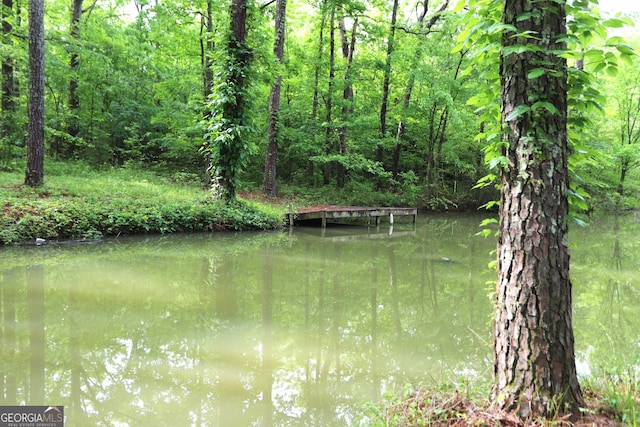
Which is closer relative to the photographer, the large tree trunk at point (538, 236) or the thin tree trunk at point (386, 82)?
the large tree trunk at point (538, 236)

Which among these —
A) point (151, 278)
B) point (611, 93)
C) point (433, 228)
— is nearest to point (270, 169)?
point (433, 228)

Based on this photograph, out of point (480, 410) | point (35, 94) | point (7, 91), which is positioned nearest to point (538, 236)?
point (480, 410)

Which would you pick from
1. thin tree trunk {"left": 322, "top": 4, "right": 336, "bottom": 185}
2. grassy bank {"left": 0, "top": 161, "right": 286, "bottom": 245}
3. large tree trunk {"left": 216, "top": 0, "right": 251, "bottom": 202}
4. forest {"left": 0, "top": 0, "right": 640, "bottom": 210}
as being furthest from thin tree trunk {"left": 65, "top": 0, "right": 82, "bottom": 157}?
thin tree trunk {"left": 322, "top": 4, "right": 336, "bottom": 185}

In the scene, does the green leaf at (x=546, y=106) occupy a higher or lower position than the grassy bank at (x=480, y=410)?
higher

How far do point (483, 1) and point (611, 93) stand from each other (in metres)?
24.9

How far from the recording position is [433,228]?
45.2ft

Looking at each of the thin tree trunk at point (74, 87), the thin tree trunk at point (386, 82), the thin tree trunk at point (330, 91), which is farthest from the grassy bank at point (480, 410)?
the thin tree trunk at point (74, 87)

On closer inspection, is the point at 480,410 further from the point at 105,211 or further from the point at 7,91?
the point at 7,91

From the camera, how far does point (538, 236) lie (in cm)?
204

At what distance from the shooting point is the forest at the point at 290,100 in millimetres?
14406

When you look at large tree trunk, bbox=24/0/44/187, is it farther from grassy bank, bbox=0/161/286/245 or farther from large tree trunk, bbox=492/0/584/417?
large tree trunk, bbox=492/0/584/417

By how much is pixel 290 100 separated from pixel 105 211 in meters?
11.8

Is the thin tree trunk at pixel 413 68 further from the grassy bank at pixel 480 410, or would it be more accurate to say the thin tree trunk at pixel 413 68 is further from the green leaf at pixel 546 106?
the grassy bank at pixel 480 410

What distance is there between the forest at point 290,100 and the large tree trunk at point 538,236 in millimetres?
11615
